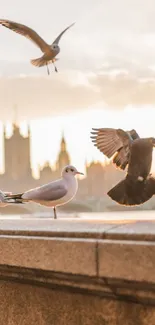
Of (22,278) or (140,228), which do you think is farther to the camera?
(22,278)

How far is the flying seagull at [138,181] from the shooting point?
3.11 meters

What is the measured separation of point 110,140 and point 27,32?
2.07 m

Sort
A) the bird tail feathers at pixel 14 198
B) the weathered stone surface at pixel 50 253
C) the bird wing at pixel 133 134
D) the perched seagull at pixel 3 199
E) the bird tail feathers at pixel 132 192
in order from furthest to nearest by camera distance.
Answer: the perched seagull at pixel 3 199 → the bird tail feathers at pixel 14 198 → the bird wing at pixel 133 134 → the bird tail feathers at pixel 132 192 → the weathered stone surface at pixel 50 253

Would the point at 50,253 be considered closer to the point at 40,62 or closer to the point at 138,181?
the point at 138,181

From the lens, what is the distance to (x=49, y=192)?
143 inches

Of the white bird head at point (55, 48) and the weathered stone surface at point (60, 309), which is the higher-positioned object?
the white bird head at point (55, 48)

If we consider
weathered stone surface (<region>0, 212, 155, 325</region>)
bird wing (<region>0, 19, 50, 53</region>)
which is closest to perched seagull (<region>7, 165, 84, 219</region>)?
weathered stone surface (<region>0, 212, 155, 325</region>)

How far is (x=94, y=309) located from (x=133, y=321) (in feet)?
0.71

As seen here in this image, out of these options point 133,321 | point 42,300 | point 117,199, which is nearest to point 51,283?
point 42,300

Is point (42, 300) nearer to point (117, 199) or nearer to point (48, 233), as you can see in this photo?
point (48, 233)

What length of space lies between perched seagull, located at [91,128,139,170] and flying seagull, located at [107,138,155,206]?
153 mm

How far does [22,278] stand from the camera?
2.47m

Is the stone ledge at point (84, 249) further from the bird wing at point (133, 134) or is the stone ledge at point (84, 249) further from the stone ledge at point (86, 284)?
the bird wing at point (133, 134)

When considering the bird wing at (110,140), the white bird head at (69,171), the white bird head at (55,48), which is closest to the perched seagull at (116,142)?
the bird wing at (110,140)
